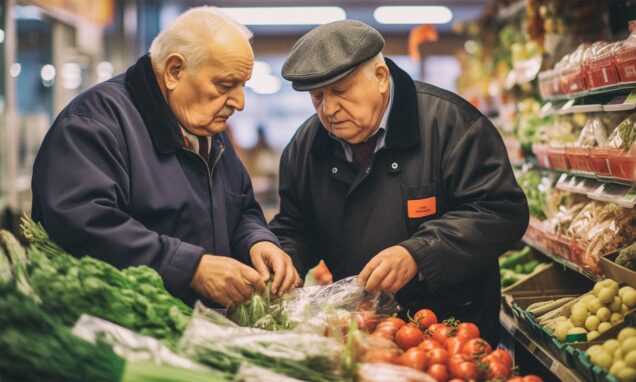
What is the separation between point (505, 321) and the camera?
3564mm

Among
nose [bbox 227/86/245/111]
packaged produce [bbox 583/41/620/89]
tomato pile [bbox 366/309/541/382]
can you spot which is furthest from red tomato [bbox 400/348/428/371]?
packaged produce [bbox 583/41/620/89]

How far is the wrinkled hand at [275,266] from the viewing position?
8.51 feet

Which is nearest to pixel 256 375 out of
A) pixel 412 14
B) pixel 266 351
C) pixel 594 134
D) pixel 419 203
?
pixel 266 351

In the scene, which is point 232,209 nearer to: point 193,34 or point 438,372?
point 193,34

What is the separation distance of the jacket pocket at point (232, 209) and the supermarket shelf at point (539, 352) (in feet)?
4.17

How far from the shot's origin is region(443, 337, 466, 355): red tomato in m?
2.34

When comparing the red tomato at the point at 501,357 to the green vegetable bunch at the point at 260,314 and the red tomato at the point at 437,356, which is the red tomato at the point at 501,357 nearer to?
the red tomato at the point at 437,356

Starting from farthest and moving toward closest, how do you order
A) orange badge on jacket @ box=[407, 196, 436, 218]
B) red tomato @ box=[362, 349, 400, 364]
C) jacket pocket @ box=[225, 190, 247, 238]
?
1. orange badge on jacket @ box=[407, 196, 436, 218]
2. jacket pocket @ box=[225, 190, 247, 238]
3. red tomato @ box=[362, 349, 400, 364]

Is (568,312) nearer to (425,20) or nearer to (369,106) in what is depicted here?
(369,106)

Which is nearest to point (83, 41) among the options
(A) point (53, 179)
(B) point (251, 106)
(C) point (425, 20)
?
(C) point (425, 20)

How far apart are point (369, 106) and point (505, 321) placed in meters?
1.32

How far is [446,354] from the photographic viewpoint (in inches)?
89.3

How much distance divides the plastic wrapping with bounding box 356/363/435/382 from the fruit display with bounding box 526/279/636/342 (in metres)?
0.90

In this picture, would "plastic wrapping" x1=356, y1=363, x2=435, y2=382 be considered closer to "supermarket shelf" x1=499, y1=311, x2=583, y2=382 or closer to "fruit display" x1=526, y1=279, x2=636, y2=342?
"supermarket shelf" x1=499, y1=311, x2=583, y2=382
